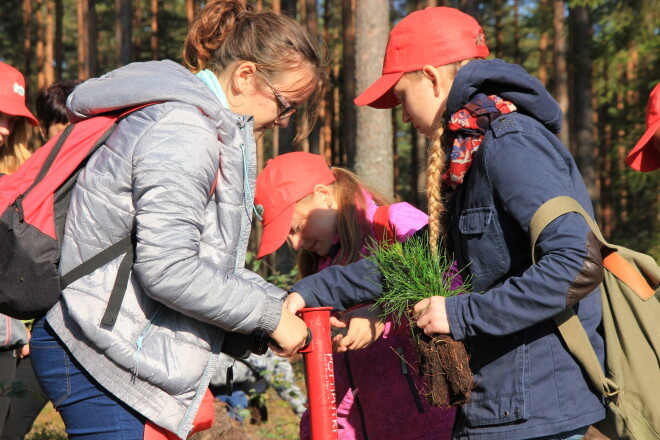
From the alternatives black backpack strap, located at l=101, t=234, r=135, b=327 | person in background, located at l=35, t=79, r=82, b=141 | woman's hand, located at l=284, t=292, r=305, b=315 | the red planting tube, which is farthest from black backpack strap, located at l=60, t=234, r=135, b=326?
→ person in background, located at l=35, t=79, r=82, b=141

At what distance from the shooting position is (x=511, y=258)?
2242 mm

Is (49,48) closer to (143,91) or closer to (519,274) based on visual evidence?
(143,91)

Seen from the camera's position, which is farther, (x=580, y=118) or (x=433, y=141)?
(x=580, y=118)

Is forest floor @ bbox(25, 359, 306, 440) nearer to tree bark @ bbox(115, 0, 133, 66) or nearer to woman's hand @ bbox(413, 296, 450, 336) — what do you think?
woman's hand @ bbox(413, 296, 450, 336)

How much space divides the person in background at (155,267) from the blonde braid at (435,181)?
0.58m

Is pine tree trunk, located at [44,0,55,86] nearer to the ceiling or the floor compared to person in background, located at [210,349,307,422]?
nearer to the ceiling

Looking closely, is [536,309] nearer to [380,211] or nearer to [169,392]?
[169,392]

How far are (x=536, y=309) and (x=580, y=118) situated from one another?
15.9 meters

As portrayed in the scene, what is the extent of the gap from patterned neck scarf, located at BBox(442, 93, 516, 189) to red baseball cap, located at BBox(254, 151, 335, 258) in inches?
51.5

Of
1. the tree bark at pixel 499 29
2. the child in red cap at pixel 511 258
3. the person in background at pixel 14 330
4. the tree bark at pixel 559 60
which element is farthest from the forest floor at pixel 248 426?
the tree bark at pixel 499 29

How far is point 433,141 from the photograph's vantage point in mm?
2453

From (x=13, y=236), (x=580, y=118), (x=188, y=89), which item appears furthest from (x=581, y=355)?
(x=580, y=118)

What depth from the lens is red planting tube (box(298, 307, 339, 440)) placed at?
250 cm

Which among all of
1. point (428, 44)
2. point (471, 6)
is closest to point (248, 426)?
point (428, 44)
